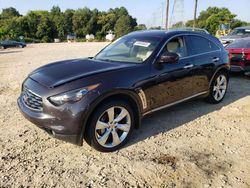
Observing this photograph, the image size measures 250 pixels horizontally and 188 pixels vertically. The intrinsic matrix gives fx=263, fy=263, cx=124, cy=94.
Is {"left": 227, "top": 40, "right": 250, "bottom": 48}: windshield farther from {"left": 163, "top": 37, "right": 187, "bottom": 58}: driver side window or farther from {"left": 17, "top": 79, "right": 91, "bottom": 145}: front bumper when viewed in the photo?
{"left": 17, "top": 79, "right": 91, "bottom": 145}: front bumper

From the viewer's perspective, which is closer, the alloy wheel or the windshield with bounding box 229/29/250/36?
the alloy wheel

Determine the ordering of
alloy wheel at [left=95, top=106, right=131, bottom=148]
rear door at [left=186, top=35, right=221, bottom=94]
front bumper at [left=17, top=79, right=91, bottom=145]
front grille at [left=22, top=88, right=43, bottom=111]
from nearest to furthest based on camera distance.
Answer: front bumper at [left=17, top=79, right=91, bottom=145]
front grille at [left=22, top=88, right=43, bottom=111]
alloy wheel at [left=95, top=106, right=131, bottom=148]
rear door at [left=186, top=35, right=221, bottom=94]

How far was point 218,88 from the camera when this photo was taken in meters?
5.92

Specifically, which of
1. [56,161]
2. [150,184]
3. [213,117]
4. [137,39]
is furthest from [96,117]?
[213,117]

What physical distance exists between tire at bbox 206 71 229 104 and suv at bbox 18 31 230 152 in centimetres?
44

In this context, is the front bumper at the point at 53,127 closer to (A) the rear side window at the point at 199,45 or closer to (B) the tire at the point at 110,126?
(B) the tire at the point at 110,126

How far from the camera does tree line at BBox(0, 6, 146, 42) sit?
283ft

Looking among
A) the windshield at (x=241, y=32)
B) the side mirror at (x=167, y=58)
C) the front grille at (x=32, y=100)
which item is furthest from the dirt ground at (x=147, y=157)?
the windshield at (x=241, y=32)

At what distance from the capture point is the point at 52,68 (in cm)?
A: 421

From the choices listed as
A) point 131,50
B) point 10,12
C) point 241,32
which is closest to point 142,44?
point 131,50

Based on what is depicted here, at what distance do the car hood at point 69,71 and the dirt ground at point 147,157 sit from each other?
1.02 metres

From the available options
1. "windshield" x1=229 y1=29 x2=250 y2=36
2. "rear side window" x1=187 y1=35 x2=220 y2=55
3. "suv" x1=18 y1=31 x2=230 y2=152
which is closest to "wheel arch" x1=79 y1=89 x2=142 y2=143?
"suv" x1=18 y1=31 x2=230 y2=152

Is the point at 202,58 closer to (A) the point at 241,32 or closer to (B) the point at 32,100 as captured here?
(B) the point at 32,100

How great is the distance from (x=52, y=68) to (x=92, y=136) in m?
1.37
